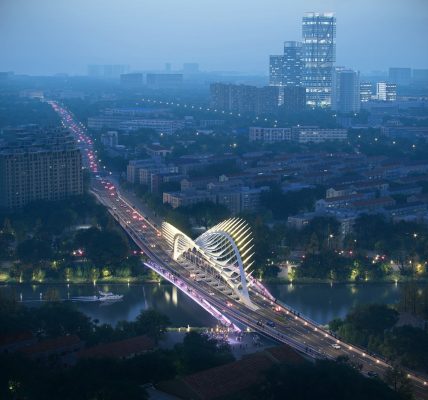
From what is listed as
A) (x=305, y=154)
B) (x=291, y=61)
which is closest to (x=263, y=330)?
(x=305, y=154)

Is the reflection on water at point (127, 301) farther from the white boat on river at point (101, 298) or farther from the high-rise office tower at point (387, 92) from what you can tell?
the high-rise office tower at point (387, 92)

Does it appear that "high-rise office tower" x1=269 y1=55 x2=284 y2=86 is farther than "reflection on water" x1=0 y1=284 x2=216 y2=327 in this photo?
Yes

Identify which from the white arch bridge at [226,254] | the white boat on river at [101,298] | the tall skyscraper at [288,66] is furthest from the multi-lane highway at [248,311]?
the tall skyscraper at [288,66]

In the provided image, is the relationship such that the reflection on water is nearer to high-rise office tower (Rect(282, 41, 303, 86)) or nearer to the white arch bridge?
the white arch bridge

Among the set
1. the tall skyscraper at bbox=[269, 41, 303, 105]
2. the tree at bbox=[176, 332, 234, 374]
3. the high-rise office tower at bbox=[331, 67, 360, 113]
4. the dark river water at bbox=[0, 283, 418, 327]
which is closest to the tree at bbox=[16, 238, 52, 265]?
the dark river water at bbox=[0, 283, 418, 327]

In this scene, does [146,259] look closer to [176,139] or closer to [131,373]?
[131,373]
